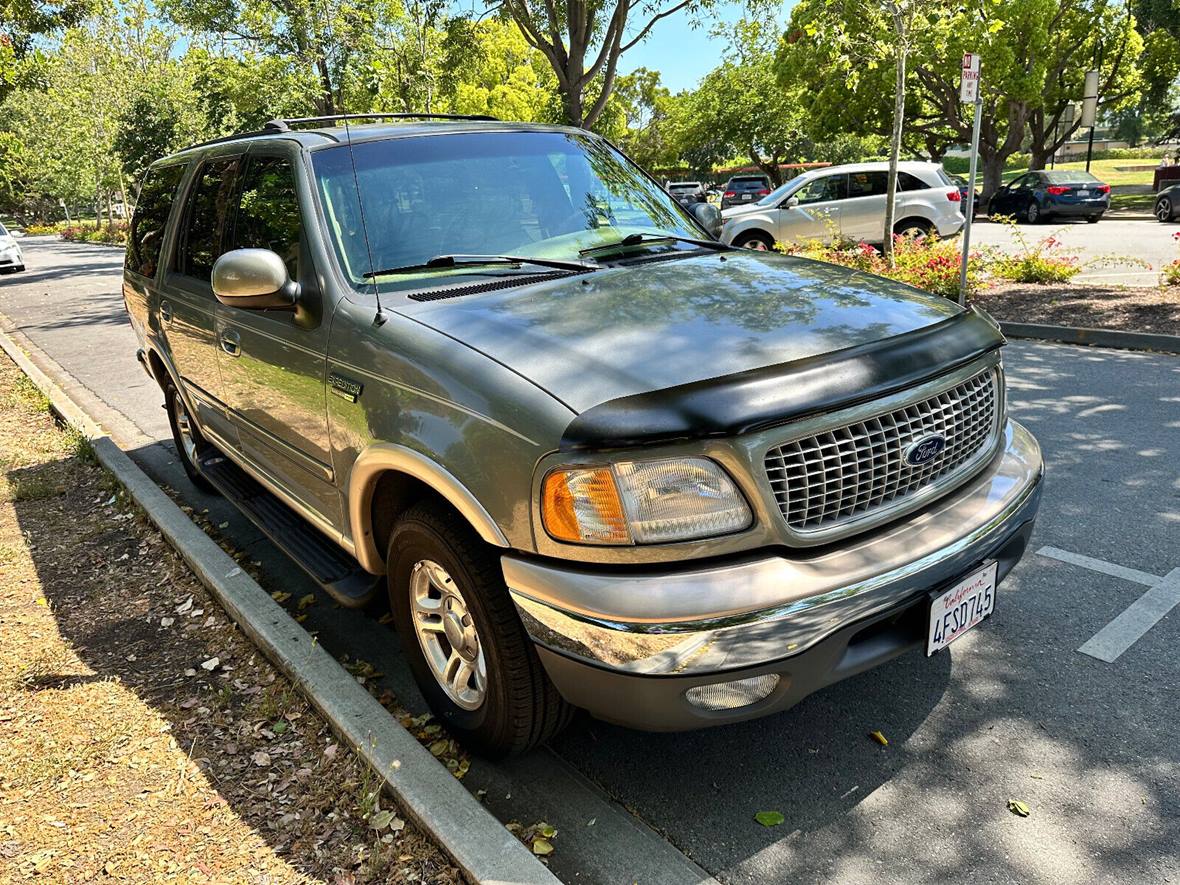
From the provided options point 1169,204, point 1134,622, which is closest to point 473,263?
point 1134,622

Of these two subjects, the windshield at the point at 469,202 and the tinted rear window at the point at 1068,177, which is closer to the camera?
the windshield at the point at 469,202

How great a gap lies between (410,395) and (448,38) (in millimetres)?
14399

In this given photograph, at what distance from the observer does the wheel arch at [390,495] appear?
2355 mm

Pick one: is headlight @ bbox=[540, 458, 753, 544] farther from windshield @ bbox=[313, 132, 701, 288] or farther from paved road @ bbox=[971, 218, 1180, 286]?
paved road @ bbox=[971, 218, 1180, 286]

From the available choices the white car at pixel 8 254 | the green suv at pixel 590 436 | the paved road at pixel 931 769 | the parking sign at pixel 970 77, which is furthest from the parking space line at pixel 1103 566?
the white car at pixel 8 254

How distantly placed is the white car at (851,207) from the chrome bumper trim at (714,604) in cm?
1382

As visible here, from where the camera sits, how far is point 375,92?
787 inches

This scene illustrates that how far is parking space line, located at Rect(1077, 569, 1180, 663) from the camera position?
127 inches

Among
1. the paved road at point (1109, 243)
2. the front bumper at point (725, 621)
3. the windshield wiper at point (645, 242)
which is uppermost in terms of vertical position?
the windshield wiper at point (645, 242)

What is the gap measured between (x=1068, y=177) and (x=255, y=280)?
26317mm

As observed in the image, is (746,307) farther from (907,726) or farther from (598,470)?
(907,726)

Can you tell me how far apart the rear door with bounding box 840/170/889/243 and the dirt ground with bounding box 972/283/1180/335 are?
5150 millimetres

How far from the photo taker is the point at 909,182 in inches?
610

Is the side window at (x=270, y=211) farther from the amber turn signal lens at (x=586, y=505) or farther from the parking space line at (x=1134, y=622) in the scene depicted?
the parking space line at (x=1134, y=622)
